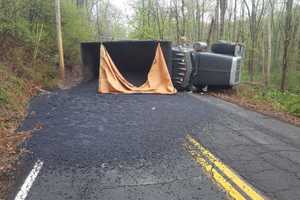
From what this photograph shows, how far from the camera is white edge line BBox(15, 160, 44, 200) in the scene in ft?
12.2

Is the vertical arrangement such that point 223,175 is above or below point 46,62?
below

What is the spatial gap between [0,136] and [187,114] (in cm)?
421

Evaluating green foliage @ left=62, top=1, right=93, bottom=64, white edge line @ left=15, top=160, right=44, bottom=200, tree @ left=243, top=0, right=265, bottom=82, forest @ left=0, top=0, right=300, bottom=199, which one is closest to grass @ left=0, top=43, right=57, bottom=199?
forest @ left=0, top=0, right=300, bottom=199

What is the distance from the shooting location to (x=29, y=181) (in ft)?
13.4

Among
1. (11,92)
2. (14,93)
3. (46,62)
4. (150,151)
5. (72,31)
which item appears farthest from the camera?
(72,31)

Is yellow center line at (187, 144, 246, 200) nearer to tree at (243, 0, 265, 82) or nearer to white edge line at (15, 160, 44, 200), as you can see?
white edge line at (15, 160, 44, 200)

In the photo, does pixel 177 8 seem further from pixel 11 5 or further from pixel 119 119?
pixel 119 119

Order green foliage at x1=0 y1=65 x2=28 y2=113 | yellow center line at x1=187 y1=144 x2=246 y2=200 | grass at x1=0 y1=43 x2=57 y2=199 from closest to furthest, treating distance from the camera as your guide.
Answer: yellow center line at x1=187 y1=144 x2=246 y2=200 → grass at x1=0 y1=43 x2=57 y2=199 → green foliage at x1=0 y1=65 x2=28 y2=113

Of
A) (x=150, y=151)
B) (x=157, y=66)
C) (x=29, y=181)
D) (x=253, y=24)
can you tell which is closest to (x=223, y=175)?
(x=150, y=151)

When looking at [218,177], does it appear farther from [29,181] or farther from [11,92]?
[11,92]

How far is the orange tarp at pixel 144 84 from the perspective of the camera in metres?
12.3

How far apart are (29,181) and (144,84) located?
29.1ft

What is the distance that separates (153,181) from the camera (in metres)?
4.09

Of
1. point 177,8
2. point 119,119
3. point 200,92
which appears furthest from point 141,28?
point 119,119
